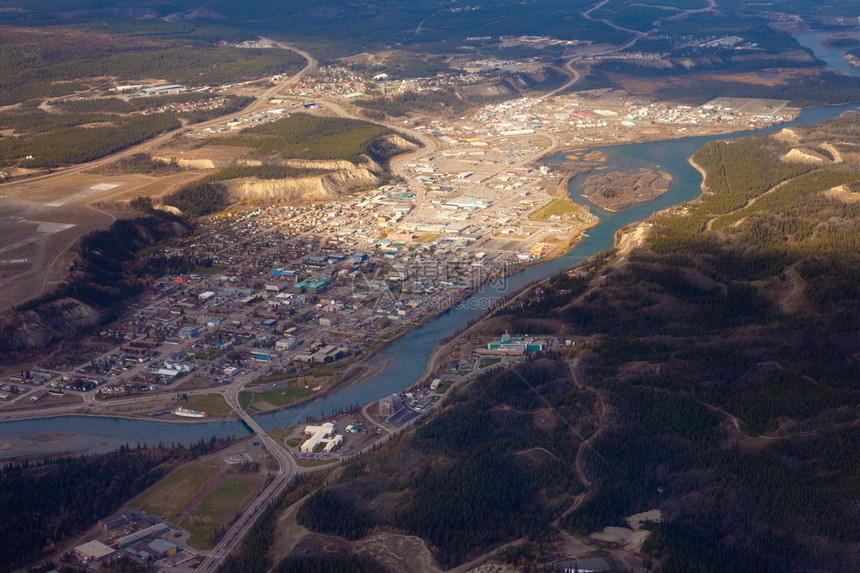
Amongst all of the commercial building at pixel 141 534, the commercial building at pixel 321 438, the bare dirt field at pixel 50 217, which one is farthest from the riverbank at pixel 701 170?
the commercial building at pixel 141 534

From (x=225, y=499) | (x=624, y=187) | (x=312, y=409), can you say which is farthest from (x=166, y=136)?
(x=225, y=499)

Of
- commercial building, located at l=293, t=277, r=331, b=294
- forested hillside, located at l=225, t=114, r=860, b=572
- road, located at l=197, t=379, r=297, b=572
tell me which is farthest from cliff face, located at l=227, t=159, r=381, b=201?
road, located at l=197, t=379, r=297, b=572

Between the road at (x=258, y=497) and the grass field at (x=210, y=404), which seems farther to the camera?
the grass field at (x=210, y=404)

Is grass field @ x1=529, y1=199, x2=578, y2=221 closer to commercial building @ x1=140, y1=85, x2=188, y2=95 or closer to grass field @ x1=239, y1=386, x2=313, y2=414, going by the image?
grass field @ x1=239, y1=386, x2=313, y2=414

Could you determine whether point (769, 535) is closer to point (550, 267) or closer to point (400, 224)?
point (550, 267)

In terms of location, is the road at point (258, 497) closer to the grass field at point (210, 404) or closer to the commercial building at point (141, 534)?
the grass field at point (210, 404)
